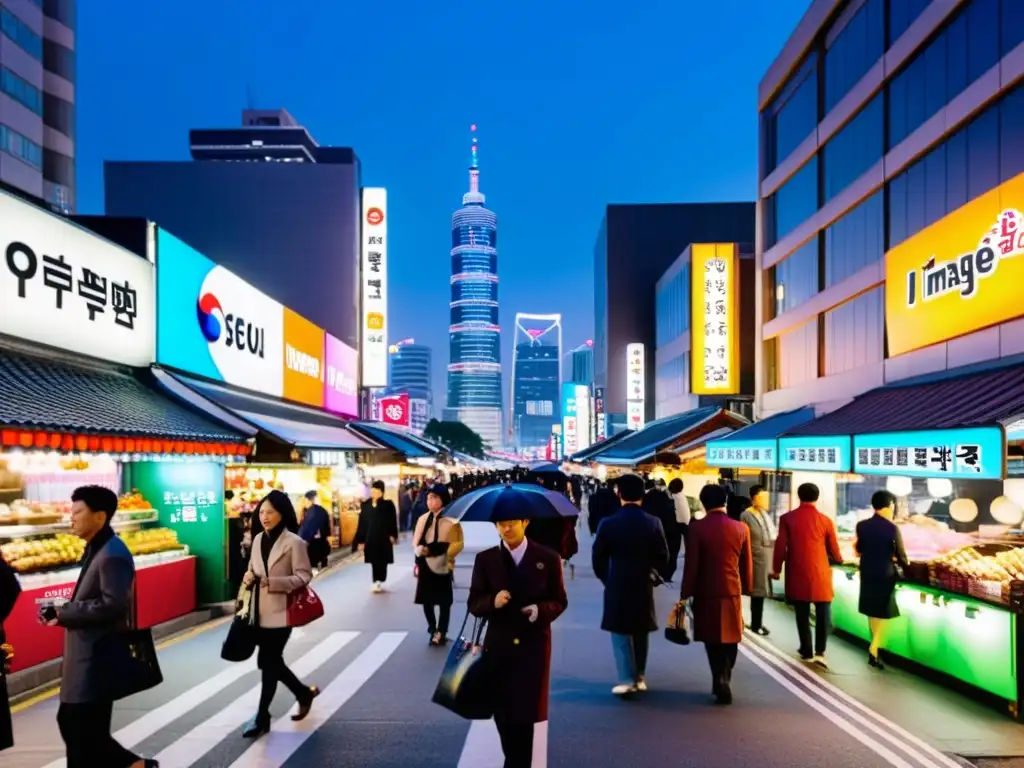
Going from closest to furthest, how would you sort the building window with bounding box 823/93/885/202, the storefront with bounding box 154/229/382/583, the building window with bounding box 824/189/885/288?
the storefront with bounding box 154/229/382/583 → the building window with bounding box 824/189/885/288 → the building window with bounding box 823/93/885/202

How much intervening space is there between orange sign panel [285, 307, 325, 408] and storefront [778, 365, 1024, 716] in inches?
472

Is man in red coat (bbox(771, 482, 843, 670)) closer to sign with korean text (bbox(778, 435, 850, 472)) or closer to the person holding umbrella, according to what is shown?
sign with korean text (bbox(778, 435, 850, 472))

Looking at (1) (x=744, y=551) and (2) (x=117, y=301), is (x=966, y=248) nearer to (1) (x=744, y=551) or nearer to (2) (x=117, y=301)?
(1) (x=744, y=551)

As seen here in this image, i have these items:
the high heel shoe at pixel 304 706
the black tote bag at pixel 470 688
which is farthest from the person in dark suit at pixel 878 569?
the high heel shoe at pixel 304 706

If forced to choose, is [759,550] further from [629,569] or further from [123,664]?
[123,664]

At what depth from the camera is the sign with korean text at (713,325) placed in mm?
29828

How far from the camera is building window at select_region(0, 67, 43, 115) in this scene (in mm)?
48156

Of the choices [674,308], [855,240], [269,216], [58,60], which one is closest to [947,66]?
[855,240]

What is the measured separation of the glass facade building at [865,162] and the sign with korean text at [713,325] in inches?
196

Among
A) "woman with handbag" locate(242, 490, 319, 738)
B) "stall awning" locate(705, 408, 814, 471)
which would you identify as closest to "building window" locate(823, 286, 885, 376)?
"stall awning" locate(705, 408, 814, 471)

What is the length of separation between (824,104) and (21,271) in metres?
17.8

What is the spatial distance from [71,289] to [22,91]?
48623 millimetres

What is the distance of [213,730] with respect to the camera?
6535mm

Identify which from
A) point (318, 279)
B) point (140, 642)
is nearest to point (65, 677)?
point (140, 642)
